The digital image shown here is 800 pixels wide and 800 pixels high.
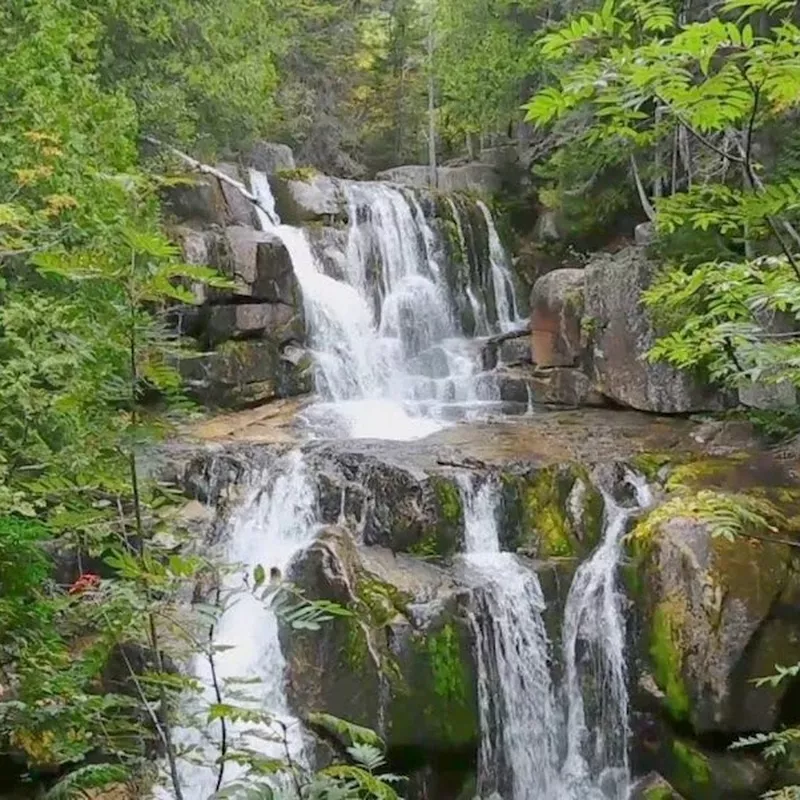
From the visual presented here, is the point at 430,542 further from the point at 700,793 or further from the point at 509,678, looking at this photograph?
the point at 700,793

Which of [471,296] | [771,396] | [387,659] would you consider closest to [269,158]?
[471,296]

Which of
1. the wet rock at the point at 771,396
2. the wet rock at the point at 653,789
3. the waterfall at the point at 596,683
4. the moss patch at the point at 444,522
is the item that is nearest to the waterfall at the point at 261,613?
the moss patch at the point at 444,522

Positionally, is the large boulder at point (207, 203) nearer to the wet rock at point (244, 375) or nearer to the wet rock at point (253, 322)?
the wet rock at point (253, 322)

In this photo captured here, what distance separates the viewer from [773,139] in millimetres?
10664

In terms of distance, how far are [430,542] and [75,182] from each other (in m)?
4.48

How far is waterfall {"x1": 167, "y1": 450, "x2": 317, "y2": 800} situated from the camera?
6508 millimetres

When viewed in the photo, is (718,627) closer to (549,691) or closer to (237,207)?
(549,691)

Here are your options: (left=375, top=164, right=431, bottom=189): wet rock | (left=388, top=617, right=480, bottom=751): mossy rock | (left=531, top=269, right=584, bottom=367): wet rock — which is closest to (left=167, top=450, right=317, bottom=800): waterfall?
(left=388, top=617, right=480, bottom=751): mossy rock

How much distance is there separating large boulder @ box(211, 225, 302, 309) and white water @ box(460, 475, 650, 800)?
6134mm

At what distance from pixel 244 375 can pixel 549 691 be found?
6.33 metres

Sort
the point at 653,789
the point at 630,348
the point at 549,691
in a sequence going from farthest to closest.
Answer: the point at 630,348
the point at 549,691
the point at 653,789

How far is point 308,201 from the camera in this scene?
1495cm

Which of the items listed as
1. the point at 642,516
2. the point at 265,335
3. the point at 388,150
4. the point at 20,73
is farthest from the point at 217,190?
the point at 388,150

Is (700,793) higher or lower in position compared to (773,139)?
lower
